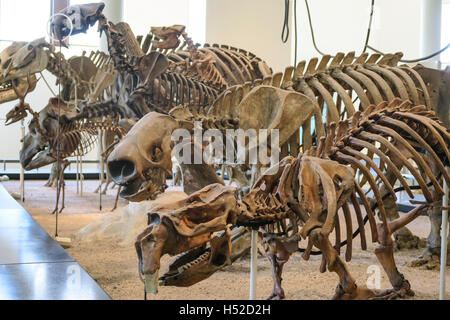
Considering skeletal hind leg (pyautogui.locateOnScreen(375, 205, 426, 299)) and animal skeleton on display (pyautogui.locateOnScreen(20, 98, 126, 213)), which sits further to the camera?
animal skeleton on display (pyautogui.locateOnScreen(20, 98, 126, 213))

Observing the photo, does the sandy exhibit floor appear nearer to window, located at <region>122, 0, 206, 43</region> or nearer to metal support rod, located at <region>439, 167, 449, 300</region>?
metal support rod, located at <region>439, 167, 449, 300</region>

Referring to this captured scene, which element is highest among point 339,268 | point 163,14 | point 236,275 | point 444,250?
Answer: point 163,14

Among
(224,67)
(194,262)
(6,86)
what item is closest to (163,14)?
(6,86)

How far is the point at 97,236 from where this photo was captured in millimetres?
5457

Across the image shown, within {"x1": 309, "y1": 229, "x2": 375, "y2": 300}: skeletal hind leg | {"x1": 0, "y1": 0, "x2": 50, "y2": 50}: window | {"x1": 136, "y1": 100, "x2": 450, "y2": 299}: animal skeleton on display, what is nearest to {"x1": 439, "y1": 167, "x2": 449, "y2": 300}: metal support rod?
{"x1": 136, "y1": 100, "x2": 450, "y2": 299}: animal skeleton on display

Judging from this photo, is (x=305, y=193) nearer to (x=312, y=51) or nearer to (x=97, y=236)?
(x=97, y=236)

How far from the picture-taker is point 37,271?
3.12 metres

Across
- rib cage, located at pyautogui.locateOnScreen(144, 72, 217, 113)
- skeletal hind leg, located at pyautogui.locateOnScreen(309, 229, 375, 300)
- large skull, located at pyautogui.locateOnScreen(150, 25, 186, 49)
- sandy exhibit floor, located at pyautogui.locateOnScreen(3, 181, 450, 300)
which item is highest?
large skull, located at pyautogui.locateOnScreen(150, 25, 186, 49)

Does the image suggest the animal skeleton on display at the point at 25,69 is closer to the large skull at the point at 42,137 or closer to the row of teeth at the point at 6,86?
the row of teeth at the point at 6,86

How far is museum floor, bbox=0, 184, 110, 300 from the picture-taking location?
8.78 feet
